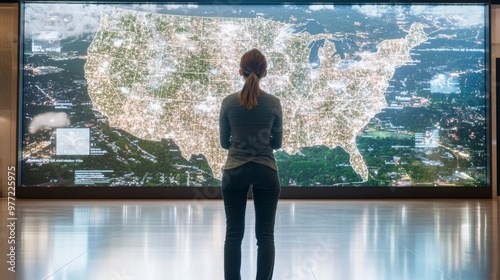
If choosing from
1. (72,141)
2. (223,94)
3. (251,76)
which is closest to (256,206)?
(251,76)

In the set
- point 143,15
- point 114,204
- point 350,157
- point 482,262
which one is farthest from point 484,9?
point 482,262

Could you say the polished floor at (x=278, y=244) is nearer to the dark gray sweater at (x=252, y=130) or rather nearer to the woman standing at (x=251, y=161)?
the woman standing at (x=251, y=161)

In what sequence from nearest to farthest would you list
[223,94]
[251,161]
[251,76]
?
[251,161] → [251,76] → [223,94]

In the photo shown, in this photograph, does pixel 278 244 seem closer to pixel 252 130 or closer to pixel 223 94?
pixel 252 130

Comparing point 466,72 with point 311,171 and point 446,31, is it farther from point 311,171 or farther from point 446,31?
point 311,171

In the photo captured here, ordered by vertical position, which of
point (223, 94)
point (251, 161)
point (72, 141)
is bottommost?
point (251, 161)

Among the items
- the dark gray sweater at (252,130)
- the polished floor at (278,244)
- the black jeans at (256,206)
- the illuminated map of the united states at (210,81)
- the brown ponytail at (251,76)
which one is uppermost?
the illuminated map of the united states at (210,81)

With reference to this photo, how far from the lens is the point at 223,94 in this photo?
11555 mm

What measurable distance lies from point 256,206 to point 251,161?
25cm

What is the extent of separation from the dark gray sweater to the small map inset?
8879mm

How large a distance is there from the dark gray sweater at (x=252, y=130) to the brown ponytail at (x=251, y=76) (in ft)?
0.10

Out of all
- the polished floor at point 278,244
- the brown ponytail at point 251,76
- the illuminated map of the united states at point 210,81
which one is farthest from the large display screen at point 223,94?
the brown ponytail at point 251,76

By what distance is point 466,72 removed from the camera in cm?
1181

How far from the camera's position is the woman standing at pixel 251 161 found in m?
3.06
